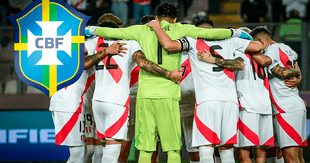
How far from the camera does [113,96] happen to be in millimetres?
5199

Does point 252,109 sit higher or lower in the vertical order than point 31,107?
higher

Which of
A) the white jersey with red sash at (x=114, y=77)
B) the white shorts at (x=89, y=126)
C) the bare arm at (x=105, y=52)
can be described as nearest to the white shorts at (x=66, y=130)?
the white shorts at (x=89, y=126)

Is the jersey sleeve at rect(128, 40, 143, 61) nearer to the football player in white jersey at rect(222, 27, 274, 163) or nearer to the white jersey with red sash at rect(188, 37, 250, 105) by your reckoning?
the white jersey with red sash at rect(188, 37, 250, 105)

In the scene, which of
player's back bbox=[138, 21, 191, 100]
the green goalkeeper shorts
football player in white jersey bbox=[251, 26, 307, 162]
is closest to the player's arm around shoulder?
football player in white jersey bbox=[251, 26, 307, 162]

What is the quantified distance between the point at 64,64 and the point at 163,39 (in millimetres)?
2126

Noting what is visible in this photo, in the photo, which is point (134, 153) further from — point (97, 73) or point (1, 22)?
point (1, 22)

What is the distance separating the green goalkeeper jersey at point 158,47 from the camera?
499 cm

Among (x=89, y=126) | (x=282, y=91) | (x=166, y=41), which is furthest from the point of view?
(x=89, y=126)

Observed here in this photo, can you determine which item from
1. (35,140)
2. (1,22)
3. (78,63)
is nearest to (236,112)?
(78,63)

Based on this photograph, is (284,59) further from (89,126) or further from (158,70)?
(89,126)

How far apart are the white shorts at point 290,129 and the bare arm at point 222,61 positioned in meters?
1.30

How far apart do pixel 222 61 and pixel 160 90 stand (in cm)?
91

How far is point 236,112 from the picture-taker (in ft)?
16.8

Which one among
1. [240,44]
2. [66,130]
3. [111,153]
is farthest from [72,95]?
[240,44]
